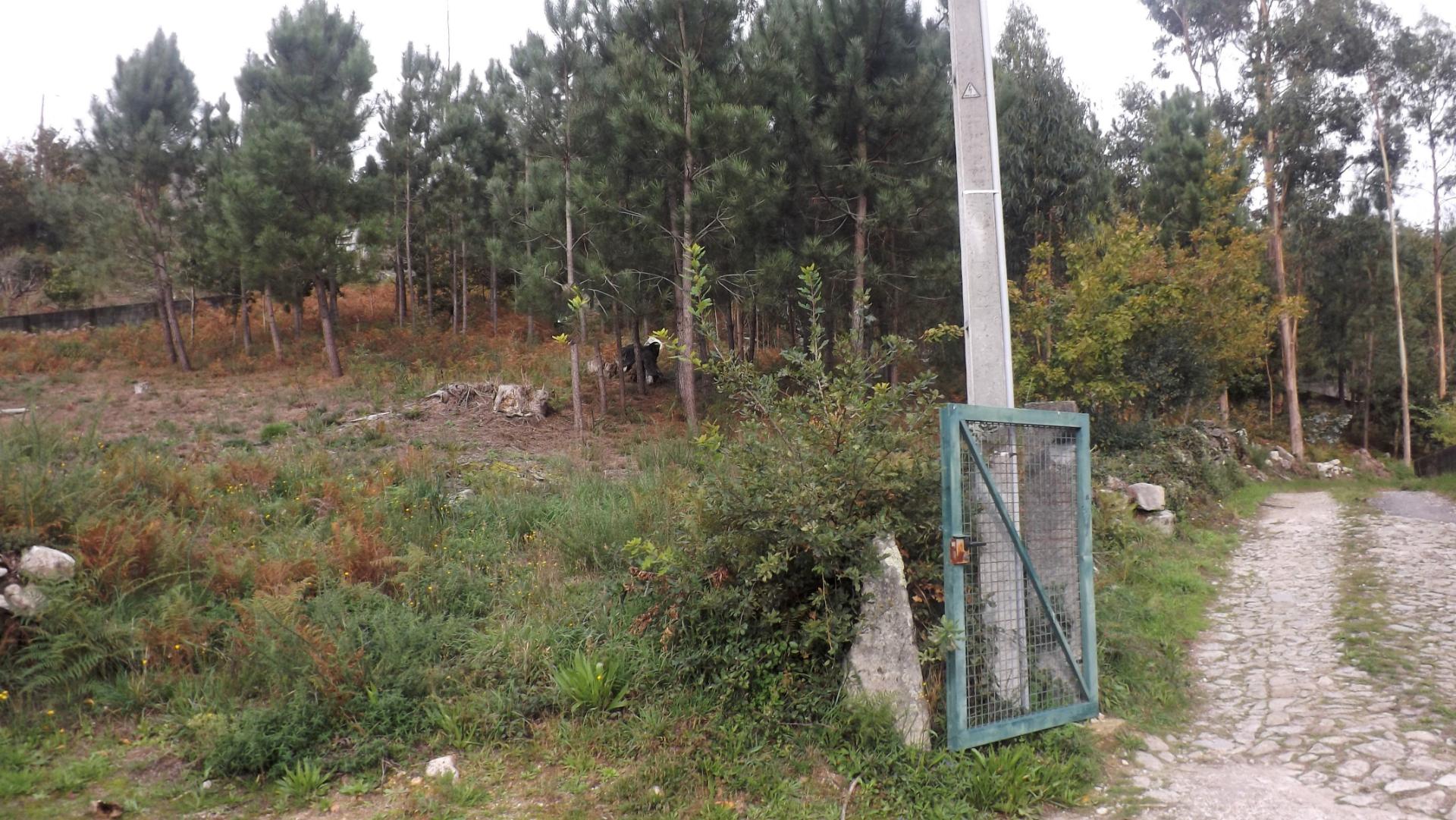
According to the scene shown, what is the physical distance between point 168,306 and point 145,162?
367 cm

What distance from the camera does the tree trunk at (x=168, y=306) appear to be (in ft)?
72.0

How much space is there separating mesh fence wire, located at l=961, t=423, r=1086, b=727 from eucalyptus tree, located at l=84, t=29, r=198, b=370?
23.8m

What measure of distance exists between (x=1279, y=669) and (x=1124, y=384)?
857 cm

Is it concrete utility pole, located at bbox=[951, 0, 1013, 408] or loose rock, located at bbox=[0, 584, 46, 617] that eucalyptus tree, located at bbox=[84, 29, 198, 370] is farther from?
concrete utility pole, located at bbox=[951, 0, 1013, 408]

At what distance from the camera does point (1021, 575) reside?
4.58 m

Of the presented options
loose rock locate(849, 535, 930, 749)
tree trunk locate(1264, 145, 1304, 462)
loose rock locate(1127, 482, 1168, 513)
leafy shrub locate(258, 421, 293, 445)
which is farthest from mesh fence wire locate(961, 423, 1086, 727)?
tree trunk locate(1264, 145, 1304, 462)

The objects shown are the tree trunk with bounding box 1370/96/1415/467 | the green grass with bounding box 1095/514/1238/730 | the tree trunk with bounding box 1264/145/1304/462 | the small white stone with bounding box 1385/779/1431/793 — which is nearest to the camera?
the small white stone with bounding box 1385/779/1431/793

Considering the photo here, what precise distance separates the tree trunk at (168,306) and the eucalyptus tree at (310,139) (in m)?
4.30

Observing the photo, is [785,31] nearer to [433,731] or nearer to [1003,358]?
[1003,358]

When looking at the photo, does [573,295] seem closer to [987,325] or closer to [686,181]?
[686,181]

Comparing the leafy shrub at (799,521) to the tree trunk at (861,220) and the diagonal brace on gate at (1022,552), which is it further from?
the tree trunk at (861,220)

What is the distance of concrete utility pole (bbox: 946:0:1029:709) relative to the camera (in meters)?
4.49

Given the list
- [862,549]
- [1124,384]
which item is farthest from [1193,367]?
[862,549]

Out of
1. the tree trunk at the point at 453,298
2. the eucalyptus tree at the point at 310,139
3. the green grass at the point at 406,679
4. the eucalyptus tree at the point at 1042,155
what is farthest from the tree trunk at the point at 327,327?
the eucalyptus tree at the point at 1042,155
